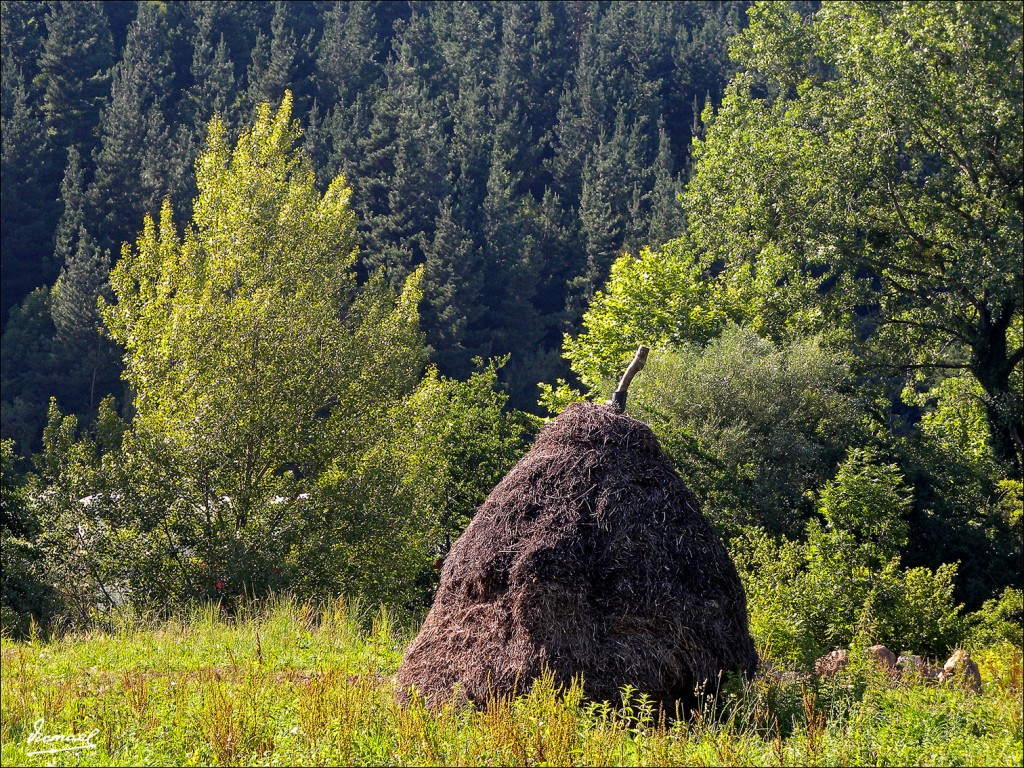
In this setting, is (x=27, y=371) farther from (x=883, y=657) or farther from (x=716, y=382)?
(x=883, y=657)

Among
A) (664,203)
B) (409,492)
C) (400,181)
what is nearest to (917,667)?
(409,492)

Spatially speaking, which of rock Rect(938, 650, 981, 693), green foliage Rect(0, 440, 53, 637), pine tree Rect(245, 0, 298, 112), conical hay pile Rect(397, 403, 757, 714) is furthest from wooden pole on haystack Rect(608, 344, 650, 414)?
pine tree Rect(245, 0, 298, 112)

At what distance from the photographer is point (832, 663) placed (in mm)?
9227

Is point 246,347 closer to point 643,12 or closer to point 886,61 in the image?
point 886,61

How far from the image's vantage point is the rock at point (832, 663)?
8557 millimetres

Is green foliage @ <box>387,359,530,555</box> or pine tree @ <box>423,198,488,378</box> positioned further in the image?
pine tree @ <box>423,198,488,378</box>

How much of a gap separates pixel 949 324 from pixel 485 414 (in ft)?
35.8

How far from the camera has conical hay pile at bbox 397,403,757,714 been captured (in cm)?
691

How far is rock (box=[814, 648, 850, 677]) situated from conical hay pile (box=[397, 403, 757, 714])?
1363 mm

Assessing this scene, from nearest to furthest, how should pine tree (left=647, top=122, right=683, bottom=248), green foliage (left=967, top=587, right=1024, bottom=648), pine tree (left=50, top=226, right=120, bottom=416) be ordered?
1. green foliage (left=967, top=587, right=1024, bottom=648)
2. pine tree (left=50, top=226, right=120, bottom=416)
3. pine tree (left=647, top=122, right=683, bottom=248)

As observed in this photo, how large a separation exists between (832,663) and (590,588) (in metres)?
3.27

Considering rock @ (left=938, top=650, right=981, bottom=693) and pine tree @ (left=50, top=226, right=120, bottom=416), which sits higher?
pine tree @ (left=50, top=226, right=120, bottom=416)

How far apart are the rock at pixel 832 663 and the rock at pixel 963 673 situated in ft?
Result: 2.47

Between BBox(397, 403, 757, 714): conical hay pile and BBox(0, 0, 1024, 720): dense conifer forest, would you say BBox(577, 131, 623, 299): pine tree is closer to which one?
BBox(0, 0, 1024, 720): dense conifer forest
